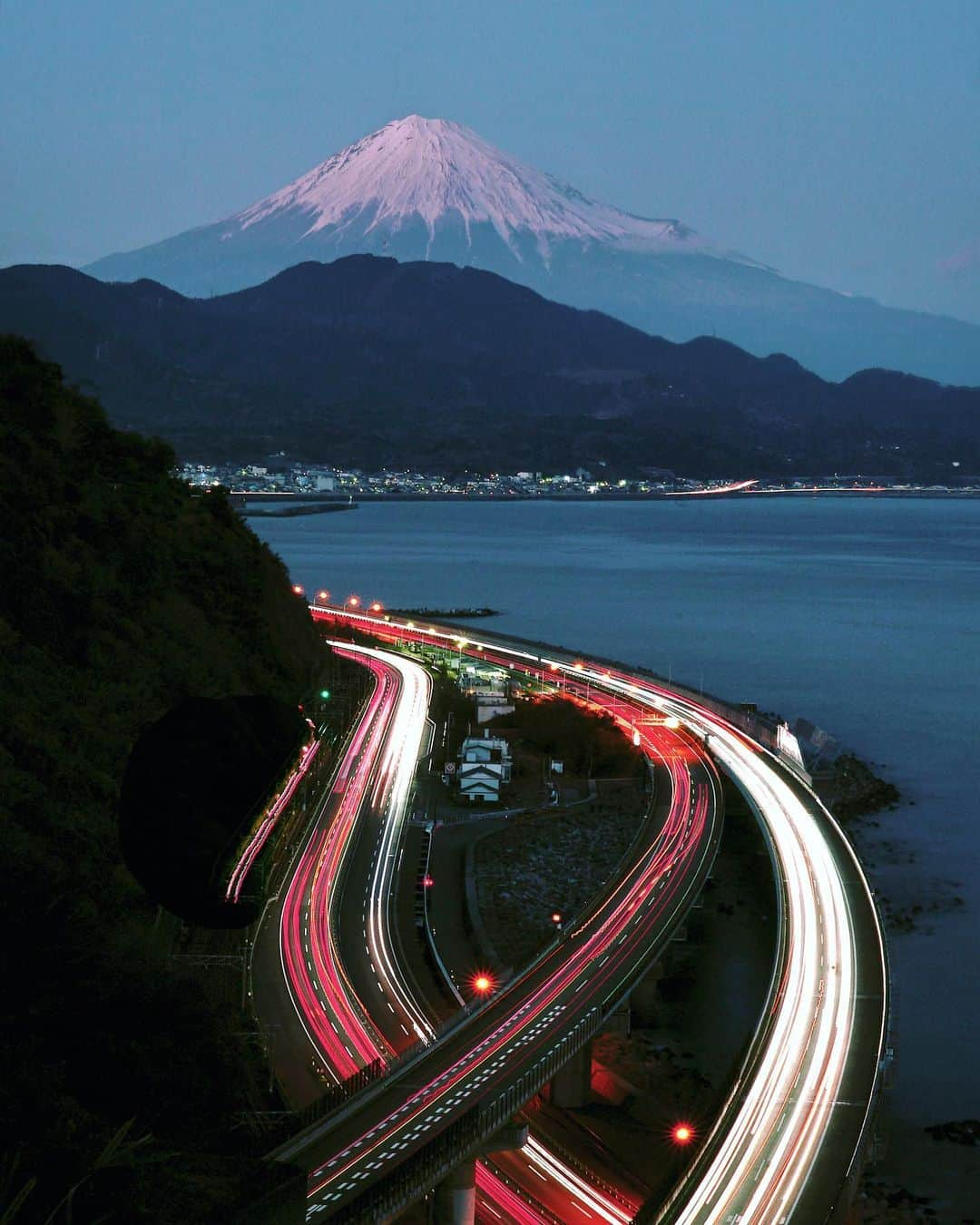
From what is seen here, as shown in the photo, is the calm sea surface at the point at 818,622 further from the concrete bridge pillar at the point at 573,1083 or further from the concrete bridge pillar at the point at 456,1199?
the concrete bridge pillar at the point at 456,1199

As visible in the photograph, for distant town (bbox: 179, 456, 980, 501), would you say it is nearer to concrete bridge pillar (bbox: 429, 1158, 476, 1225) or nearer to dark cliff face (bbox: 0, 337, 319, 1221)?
dark cliff face (bbox: 0, 337, 319, 1221)

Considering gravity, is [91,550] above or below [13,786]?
above

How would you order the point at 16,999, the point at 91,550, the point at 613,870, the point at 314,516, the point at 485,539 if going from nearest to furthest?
the point at 16,999, the point at 613,870, the point at 91,550, the point at 485,539, the point at 314,516

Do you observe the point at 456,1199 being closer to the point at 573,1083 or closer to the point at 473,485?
the point at 573,1083

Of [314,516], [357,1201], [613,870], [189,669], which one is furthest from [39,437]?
[314,516]

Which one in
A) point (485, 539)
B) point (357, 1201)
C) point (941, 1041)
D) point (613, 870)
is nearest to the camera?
point (357, 1201)

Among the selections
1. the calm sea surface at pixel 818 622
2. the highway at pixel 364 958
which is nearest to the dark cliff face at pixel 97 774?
the highway at pixel 364 958

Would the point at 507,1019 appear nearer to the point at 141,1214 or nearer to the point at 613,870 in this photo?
the point at 141,1214
